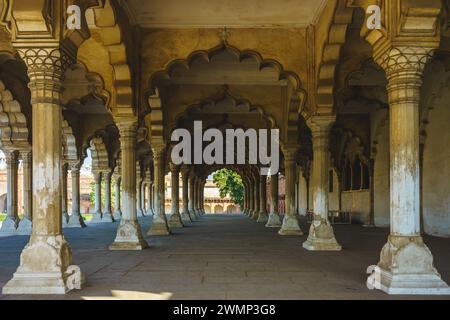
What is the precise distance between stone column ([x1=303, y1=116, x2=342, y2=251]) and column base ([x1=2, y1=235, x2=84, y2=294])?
6.26 meters

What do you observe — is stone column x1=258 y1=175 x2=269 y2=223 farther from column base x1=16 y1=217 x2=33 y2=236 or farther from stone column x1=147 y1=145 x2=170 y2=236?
column base x1=16 y1=217 x2=33 y2=236

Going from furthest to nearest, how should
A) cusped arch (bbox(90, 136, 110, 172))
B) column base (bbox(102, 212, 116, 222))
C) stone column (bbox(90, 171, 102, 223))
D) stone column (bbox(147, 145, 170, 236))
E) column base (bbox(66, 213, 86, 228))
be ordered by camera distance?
column base (bbox(102, 212, 116, 222)) → stone column (bbox(90, 171, 102, 223)) → cusped arch (bbox(90, 136, 110, 172)) → column base (bbox(66, 213, 86, 228)) → stone column (bbox(147, 145, 170, 236))

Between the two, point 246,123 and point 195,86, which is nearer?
point 195,86

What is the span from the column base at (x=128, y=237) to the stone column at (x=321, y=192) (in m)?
3.93

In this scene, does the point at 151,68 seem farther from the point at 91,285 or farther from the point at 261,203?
the point at 261,203

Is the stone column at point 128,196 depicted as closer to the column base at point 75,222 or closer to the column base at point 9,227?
the column base at point 9,227

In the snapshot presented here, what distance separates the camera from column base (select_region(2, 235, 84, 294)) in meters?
6.16

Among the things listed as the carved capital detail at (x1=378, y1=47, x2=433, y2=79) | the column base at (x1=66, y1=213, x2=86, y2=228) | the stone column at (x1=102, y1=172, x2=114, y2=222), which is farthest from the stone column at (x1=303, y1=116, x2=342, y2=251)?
the stone column at (x1=102, y1=172, x2=114, y2=222)

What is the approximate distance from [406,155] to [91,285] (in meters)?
4.61

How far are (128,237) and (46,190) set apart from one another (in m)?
5.32

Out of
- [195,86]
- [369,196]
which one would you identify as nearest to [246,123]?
[195,86]

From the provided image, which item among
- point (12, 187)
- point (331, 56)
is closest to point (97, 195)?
point (12, 187)

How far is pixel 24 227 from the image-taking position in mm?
17172

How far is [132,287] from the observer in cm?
671
